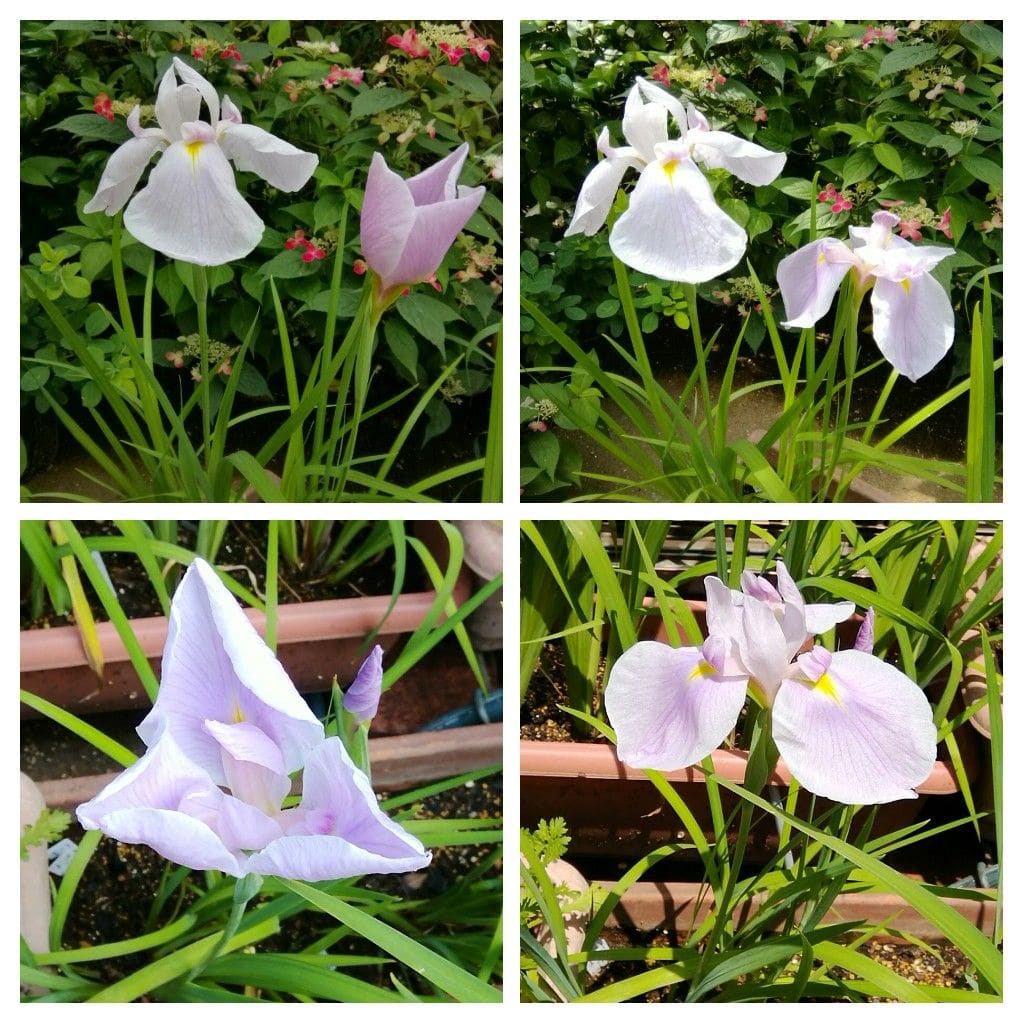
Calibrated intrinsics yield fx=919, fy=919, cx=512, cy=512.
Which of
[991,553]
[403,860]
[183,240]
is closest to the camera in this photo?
[403,860]

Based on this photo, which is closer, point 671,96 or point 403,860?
point 403,860

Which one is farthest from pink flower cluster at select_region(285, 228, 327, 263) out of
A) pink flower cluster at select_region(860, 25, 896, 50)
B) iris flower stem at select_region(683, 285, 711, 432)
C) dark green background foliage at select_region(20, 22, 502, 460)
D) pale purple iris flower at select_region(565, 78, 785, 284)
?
pink flower cluster at select_region(860, 25, 896, 50)

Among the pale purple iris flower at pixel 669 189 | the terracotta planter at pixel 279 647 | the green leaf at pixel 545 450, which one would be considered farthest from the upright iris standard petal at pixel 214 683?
the pale purple iris flower at pixel 669 189

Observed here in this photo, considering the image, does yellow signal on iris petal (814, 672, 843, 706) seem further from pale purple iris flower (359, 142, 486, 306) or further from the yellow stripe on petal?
the yellow stripe on petal

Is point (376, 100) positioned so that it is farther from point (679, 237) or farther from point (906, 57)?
point (906, 57)

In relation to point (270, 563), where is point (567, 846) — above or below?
below

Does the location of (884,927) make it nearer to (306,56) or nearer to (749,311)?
(749,311)
